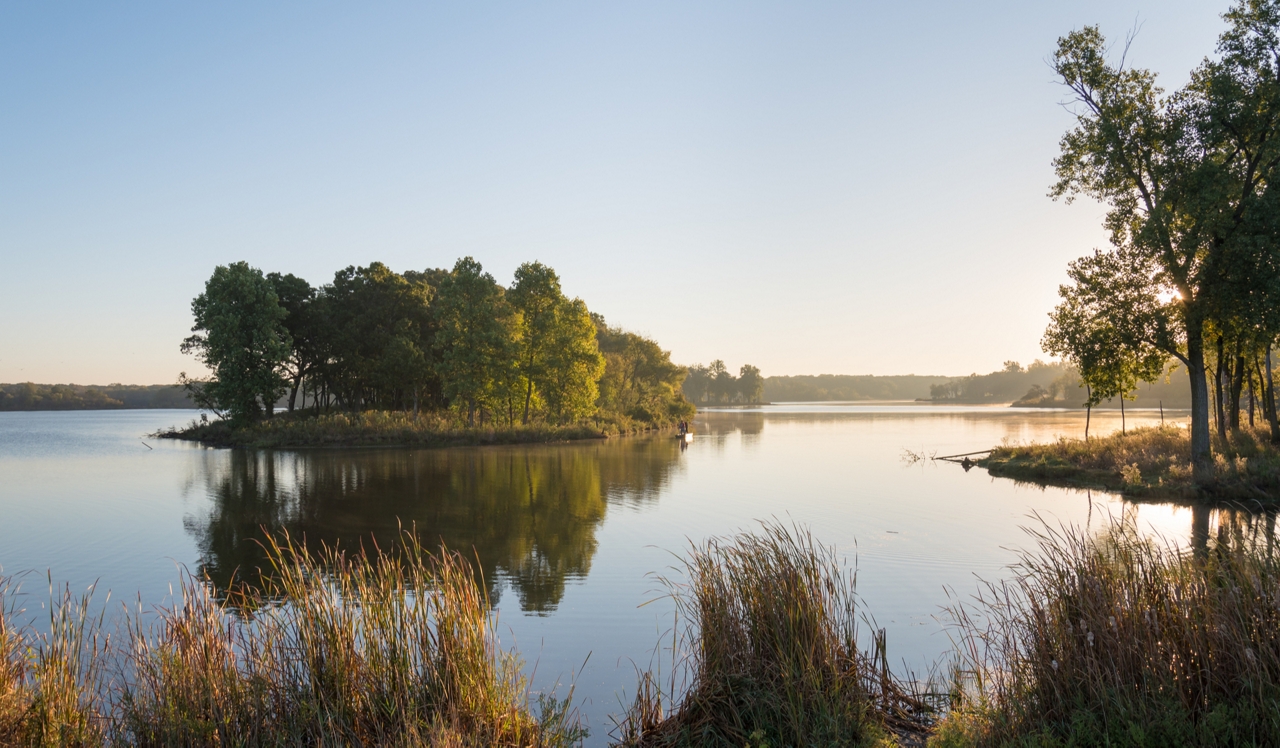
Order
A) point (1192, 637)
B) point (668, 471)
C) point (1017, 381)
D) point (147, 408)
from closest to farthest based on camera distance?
point (1192, 637), point (668, 471), point (147, 408), point (1017, 381)

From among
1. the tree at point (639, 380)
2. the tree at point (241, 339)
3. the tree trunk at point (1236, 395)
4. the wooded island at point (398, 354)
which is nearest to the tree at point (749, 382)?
the tree at point (639, 380)

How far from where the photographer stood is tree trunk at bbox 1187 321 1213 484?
2127 centimetres

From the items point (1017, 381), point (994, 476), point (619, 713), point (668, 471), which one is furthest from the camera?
point (1017, 381)

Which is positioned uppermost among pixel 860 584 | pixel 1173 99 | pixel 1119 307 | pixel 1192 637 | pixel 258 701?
pixel 1173 99

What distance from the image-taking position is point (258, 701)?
543cm

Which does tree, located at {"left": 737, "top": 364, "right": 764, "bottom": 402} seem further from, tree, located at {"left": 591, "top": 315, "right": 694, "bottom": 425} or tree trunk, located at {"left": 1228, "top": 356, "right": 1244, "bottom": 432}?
tree trunk, located at {"left": 1228, "top": 356, "right": 1244, "bottom": 432}

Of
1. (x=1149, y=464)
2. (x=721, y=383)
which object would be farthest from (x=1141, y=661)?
(x=721, y=383)

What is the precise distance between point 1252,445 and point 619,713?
24235mm

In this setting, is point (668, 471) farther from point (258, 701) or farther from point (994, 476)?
point (258, 701)

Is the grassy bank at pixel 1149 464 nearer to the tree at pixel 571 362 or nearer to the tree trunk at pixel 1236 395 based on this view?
the tree trunk at pixel 1236 395

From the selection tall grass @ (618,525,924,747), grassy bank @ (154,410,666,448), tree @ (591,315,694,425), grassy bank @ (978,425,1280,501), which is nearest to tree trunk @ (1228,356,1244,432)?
grassy bank @ (978,425,1280,501)

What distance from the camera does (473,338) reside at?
48188 millimetres

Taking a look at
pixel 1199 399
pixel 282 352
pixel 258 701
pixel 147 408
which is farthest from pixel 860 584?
pixel 147 408

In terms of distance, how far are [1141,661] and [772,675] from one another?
2.71m
